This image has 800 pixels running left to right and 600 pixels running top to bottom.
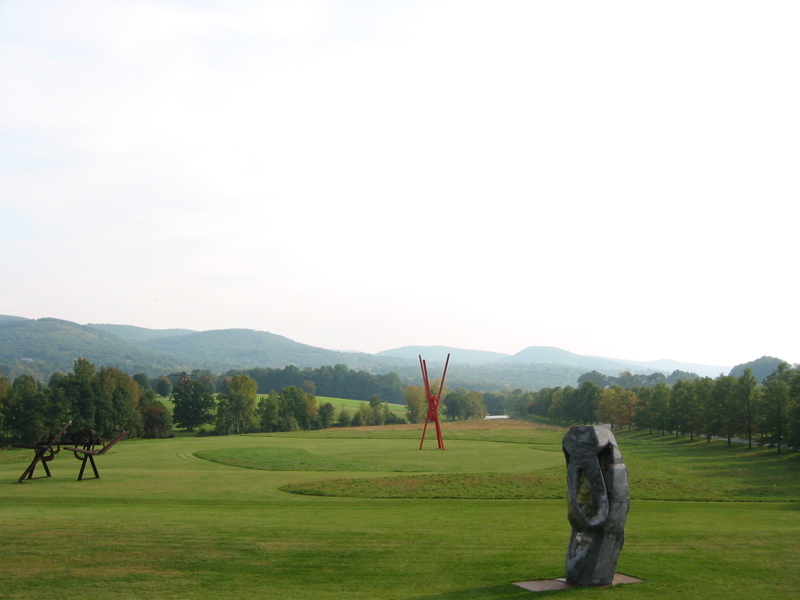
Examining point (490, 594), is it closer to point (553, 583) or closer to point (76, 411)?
point (553, 583)

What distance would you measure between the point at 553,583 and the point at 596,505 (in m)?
2.13

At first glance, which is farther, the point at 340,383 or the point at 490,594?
the point at 340,383

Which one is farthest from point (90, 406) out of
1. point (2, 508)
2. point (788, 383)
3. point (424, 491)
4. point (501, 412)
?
point (501, 412)

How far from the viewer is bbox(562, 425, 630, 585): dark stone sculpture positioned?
1334cm

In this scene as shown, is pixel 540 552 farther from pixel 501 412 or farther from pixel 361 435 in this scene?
pixel 501 412

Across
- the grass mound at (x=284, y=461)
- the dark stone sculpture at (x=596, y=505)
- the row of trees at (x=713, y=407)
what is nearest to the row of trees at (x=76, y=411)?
the grass mound at (x=284, y=461)

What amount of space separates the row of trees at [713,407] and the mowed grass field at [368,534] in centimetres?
1392

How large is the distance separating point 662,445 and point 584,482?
179ft

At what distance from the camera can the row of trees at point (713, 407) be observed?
1939 inches

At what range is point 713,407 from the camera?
60.3 meters

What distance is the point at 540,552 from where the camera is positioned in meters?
16.6

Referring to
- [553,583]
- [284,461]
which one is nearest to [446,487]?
[553,583]

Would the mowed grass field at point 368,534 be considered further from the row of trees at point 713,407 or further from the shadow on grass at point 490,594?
the row of trees at point 713,407

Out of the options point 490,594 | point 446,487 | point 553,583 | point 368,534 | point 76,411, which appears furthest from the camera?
point 76,411
